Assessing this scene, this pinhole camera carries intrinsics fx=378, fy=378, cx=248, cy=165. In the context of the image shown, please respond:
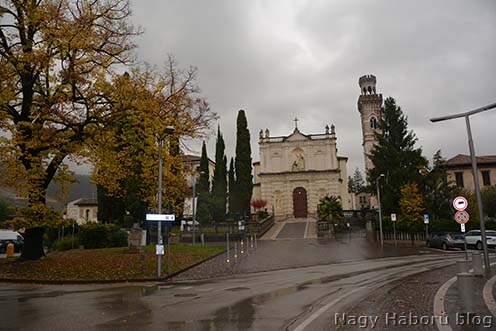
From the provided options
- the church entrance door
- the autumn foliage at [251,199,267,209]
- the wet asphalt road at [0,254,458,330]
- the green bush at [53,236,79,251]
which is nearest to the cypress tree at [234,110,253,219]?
the autumn foliage at [251,199,267,209]

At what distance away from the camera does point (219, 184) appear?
55.6m

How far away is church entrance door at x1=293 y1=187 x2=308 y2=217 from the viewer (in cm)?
6153

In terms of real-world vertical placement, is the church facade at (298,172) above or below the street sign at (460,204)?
above

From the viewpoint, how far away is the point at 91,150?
1850 centimetres

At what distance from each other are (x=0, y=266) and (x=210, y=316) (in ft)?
49.0

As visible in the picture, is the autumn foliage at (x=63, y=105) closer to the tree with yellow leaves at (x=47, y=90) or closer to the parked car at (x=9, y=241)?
the tree with yellow leaves at (x=47, y=90)

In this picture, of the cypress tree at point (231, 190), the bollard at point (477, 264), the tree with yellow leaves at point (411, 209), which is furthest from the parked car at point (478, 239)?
the cypress tree at point (231, 190)

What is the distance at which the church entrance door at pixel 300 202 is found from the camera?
61531 millimetres

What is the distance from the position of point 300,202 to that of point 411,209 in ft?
97.0

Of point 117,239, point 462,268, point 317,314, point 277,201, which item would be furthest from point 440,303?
point 277,201

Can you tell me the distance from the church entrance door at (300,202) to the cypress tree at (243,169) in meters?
12.3

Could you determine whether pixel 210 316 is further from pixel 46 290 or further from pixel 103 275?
pixel 103 275

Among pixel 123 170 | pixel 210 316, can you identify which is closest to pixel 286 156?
pixel 123 170

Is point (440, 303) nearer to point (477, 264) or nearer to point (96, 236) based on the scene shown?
point (477, 264)
